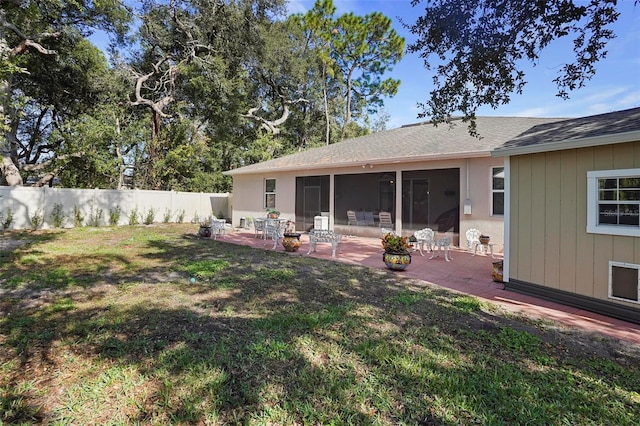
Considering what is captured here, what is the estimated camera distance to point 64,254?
8.09 metres

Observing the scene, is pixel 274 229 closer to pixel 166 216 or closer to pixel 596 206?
pixel 596 206

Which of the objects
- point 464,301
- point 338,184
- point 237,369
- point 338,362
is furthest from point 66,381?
point 338,184

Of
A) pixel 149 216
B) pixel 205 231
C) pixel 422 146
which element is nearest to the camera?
pixel 422 146

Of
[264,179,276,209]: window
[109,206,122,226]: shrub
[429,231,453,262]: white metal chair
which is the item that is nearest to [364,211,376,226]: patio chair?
[429,231,453,262]: white metal chair

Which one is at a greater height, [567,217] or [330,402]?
[567,217]

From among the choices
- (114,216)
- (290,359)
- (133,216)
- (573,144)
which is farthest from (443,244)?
(114,216)

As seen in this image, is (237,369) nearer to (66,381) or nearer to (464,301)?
(66,381)

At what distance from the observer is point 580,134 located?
187 inches

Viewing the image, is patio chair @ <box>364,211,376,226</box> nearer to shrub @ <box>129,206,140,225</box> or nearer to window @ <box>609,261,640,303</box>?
window @ <box>609,261,640,303</box>

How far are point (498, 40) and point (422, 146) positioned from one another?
5.54 meters

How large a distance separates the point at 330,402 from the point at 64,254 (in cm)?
879

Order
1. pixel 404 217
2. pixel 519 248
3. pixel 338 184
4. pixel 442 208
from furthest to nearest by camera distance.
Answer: pixel 338 184 < pixel 404 217 < pixel 442 208 < pixel 519 248

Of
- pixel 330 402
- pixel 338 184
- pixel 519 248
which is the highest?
pixel 338 184

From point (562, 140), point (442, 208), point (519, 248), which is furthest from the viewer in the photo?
point (442, 208)
